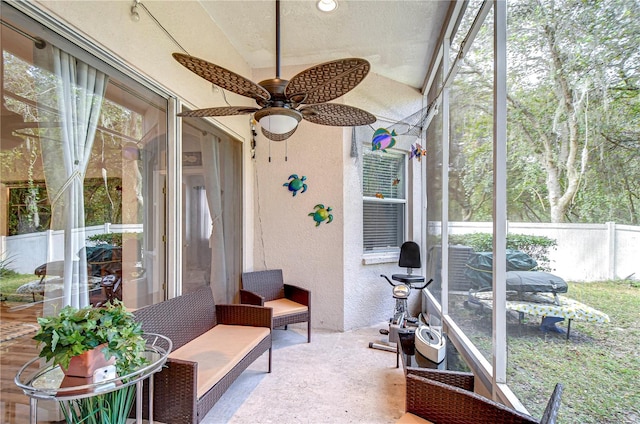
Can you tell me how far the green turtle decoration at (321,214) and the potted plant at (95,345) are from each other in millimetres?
2537

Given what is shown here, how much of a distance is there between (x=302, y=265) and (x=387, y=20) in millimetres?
2876

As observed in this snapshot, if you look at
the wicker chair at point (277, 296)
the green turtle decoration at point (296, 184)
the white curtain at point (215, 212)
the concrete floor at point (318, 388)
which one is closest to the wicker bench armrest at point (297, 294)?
the wicker chair at point (277, 296)

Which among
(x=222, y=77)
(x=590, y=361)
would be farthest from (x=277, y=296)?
(x=590, y=361)

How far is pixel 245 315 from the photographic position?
8.89 ft

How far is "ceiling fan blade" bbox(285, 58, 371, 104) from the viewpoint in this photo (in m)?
1.21

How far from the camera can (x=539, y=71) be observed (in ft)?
4.61

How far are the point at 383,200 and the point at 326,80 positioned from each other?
296cm

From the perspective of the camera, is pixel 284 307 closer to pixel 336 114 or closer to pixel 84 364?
pixel 84 364

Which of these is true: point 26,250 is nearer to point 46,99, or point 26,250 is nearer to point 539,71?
point 46,99

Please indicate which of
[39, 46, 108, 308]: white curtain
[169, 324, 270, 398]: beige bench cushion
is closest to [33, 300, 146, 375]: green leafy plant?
[39, 46, 108, 308]: white curtain

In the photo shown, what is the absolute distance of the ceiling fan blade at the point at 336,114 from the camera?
1657mm

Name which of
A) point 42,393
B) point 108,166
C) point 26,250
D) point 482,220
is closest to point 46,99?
point 108,166

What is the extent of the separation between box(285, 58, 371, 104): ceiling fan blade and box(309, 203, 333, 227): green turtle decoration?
2233 mm

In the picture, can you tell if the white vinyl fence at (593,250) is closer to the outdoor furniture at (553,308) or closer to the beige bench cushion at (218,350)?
the outdoor furniture at (553,308)
